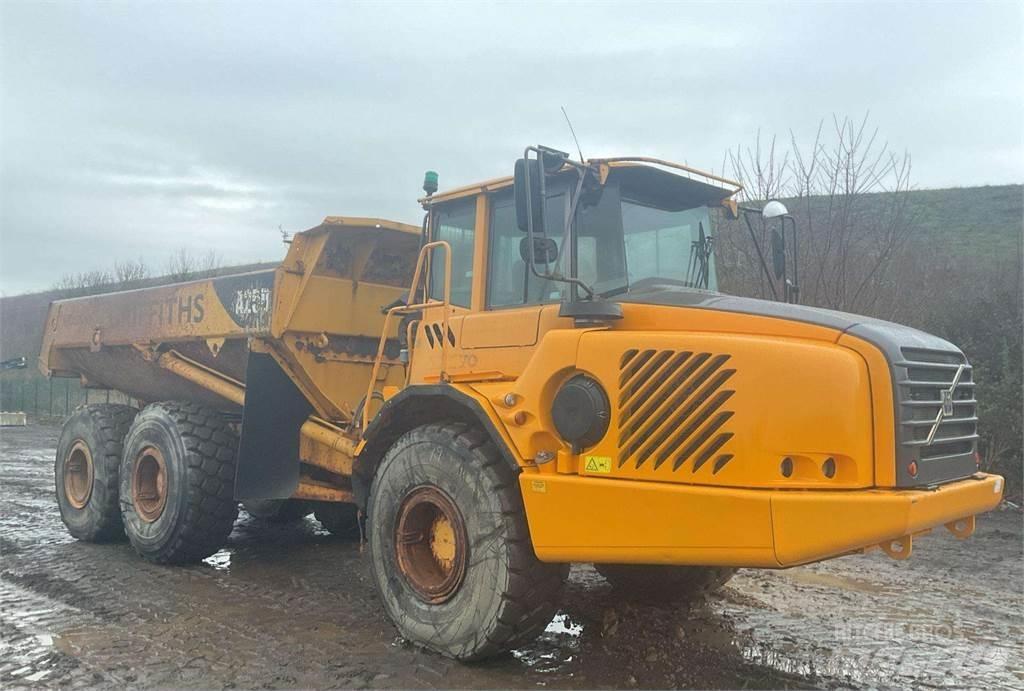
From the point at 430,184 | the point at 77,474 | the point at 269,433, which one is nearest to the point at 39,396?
the point at 77,474

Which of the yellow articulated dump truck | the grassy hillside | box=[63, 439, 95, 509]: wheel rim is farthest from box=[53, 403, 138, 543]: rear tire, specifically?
the grassy hillside

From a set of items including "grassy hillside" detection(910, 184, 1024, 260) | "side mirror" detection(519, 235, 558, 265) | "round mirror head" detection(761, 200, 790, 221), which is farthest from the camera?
"grassy hillside" detection(910, 184, 1024, 260)

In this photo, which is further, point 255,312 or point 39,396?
point 39,396

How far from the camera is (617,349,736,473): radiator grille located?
3.46m

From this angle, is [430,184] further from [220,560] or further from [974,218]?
[974,218]

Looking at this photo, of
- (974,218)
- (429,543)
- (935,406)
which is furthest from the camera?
(974,218)

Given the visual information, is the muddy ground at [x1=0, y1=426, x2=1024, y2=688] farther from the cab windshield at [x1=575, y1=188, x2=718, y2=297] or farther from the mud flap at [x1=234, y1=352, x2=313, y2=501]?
the cab windshield at [x1=575, y1=188, x2=718, y2=297]

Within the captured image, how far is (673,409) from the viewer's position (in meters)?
3.57

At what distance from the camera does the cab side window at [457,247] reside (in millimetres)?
4938

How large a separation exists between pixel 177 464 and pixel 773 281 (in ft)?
15.0

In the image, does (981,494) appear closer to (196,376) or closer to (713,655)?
(713,655)

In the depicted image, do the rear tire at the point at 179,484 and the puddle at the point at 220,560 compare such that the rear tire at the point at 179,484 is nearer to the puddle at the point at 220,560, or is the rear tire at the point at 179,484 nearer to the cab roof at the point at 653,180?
the puddle at the point at 220,560

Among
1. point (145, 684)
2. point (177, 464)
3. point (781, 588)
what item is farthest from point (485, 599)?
point (177, 464)

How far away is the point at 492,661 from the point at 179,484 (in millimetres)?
3280
